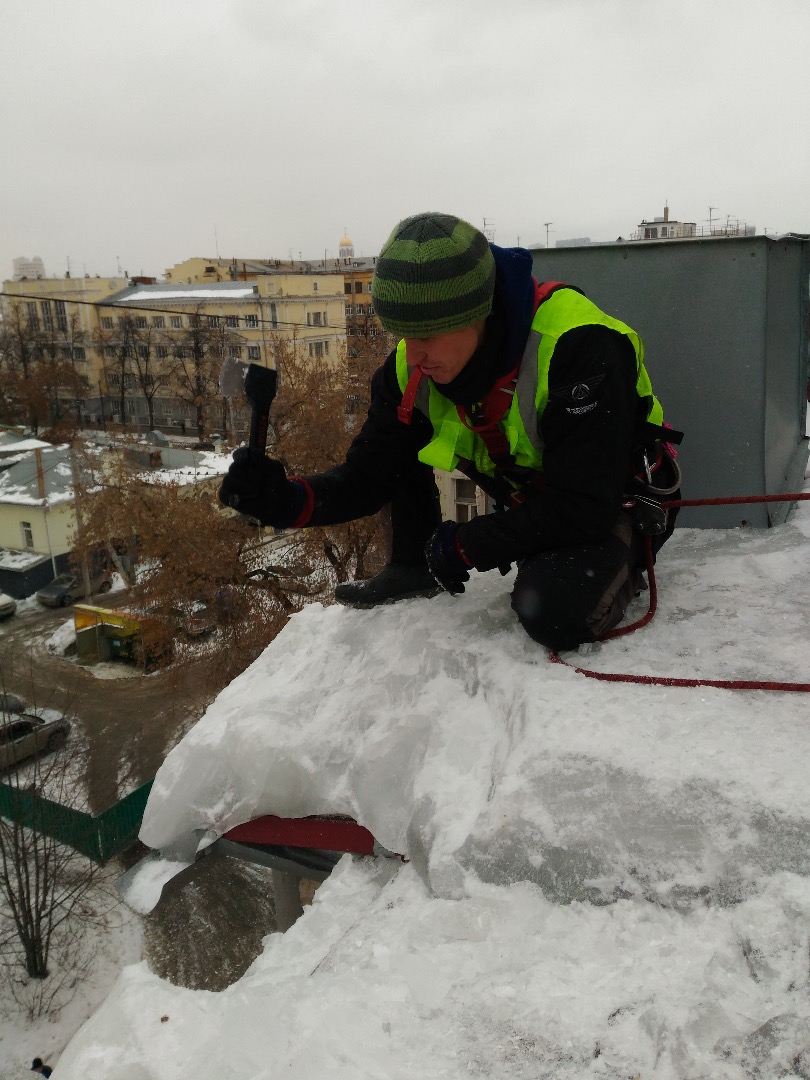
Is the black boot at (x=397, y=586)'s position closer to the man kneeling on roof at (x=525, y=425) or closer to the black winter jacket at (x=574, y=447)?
the man kneeling on roof at (x=525, y=425)

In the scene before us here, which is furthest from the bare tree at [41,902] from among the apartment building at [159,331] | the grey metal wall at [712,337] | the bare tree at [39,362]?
the bare tree at [39,362]

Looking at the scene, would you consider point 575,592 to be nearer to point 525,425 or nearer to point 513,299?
point 525,425

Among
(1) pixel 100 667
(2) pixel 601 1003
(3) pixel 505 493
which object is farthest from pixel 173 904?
(2) pixel 601 1003

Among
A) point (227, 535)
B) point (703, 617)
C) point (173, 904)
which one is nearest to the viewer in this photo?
point (703, 617)

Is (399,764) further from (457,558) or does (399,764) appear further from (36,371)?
(36,371)

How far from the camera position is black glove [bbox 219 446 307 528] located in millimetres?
2447

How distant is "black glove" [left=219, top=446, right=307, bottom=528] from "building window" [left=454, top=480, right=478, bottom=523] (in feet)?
29.4

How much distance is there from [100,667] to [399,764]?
52.1 feet

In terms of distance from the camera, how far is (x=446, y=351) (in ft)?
7.18

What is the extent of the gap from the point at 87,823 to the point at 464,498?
6.85 meters

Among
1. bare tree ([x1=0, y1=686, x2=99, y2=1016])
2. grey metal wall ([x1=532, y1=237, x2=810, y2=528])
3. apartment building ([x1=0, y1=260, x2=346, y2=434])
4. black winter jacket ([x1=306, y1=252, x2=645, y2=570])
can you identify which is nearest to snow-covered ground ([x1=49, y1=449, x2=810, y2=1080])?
black winter jacket ([x1=306, y1=252, x2=645, y2=570])

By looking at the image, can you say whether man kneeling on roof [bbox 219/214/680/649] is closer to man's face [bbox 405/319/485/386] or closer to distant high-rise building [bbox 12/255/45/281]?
man's face [bbox 405/319/485/386]

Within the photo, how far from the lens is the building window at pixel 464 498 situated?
460 inches

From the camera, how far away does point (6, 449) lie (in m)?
21.9
